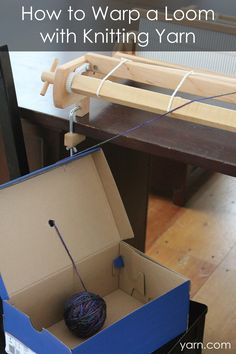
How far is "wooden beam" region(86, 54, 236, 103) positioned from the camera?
3.78 feet

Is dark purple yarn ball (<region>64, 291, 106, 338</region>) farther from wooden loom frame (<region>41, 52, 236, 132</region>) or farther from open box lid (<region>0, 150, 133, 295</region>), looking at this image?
wooden loom frame (<region>41, 52, 236, 132</region>)

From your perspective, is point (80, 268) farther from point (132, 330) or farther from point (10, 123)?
point (10, 123)

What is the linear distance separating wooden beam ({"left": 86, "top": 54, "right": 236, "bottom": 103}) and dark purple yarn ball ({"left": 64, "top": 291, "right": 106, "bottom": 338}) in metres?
0.46

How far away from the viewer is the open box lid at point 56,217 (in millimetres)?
1153

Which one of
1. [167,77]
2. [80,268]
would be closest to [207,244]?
[80,268]

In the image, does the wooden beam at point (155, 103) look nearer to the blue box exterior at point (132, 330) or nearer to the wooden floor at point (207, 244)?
the blue box exterior at point (132, 330)

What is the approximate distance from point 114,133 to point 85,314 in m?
0.37

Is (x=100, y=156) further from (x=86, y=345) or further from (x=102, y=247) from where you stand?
(x=86, y=345)

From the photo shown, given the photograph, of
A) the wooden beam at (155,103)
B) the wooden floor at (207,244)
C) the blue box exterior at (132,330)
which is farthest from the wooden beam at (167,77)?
the wooden floor at (207,244)

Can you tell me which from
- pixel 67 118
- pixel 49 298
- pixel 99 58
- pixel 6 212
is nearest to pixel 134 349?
pixel 49 298

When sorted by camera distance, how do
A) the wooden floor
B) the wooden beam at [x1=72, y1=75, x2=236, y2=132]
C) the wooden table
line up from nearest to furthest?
the wooden beam at [x1=72, y1=75, x2=236, y2=132] → the wooden table → the wooden floor

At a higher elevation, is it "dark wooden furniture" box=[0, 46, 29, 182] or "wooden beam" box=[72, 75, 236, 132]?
"wooden beam" box=[72, 75, 236, 132]

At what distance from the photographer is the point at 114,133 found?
1211 mm

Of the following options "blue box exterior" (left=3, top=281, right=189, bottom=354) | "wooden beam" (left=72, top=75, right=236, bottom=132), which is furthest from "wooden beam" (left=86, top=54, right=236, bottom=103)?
"blue box exterior" (left=3, top=281, right=189, bottom=354)
